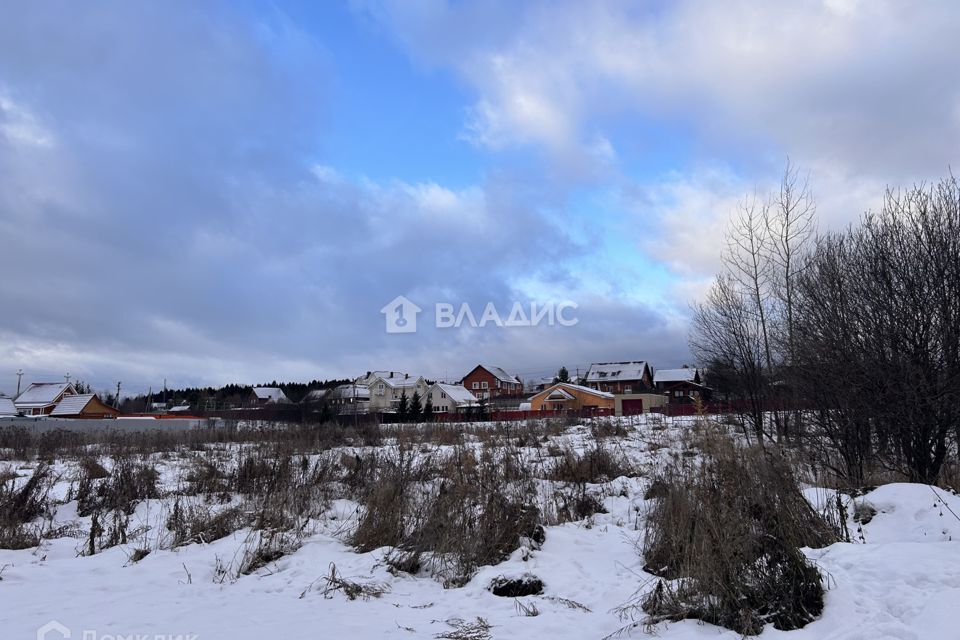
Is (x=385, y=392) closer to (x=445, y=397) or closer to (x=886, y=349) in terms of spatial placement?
(x=445, y=397)

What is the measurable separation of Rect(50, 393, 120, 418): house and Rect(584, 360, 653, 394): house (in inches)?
2160

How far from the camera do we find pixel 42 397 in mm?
56781

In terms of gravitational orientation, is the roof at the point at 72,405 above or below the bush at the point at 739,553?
above

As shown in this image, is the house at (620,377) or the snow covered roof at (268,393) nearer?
the house at (620,377)

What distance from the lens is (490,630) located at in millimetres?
3789

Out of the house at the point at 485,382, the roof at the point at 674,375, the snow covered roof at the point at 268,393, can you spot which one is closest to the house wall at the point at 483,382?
the house at the point at 485,382

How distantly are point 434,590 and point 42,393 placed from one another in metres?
69.5

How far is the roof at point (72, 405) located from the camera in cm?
5028

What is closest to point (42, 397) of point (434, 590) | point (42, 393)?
point (42, 393)

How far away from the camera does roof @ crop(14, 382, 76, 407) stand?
56062mm

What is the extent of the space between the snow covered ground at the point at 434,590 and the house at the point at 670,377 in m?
71.1

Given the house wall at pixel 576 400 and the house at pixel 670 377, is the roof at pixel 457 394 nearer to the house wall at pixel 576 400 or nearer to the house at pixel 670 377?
the house wall at pixel 576 400

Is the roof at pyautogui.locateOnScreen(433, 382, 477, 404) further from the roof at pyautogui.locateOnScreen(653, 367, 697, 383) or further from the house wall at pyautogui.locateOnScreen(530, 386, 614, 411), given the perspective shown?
the roof at pyautogui.locateOnScreen(653, 367, 697, 383)

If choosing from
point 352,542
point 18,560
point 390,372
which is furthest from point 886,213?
point 390,372
